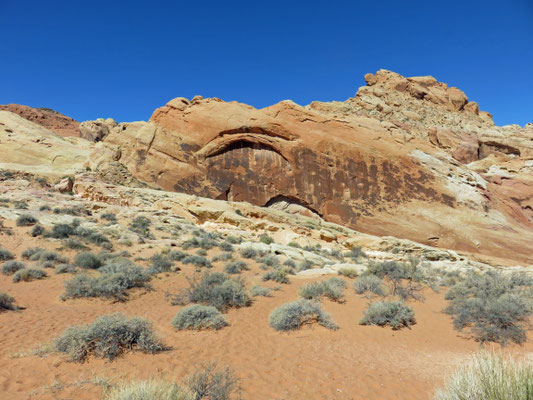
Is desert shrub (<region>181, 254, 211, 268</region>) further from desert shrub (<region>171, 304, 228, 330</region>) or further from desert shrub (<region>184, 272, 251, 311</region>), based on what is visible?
desert shrub (<region>171, 304, 228, 330</region>)

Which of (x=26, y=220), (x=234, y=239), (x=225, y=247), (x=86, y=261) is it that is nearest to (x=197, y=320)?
(x=86, y=261)

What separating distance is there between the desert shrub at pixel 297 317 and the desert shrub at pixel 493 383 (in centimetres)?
394

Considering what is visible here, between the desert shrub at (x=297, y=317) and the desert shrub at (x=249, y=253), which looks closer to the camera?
the desert shrub at (x=297, y=317)

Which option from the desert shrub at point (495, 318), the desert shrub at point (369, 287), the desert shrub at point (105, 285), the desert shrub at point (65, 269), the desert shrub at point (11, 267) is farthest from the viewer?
the desert shrub at point (65, 269)

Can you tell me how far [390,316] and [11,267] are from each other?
38.5 feet

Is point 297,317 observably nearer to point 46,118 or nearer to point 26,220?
point 26,220

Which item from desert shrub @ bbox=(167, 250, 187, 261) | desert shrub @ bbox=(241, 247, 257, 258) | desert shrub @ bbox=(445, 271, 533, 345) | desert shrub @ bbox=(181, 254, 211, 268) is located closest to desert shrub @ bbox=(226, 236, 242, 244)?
desert shrub @ bbox=(241, 247, 257, 258)

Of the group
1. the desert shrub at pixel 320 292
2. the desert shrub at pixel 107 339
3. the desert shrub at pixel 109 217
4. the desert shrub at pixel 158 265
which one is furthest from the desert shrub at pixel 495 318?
the desert shrub at pixel 109 217

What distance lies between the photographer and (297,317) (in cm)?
616

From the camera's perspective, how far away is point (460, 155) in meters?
35.4

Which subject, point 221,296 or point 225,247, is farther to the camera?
point 225,247

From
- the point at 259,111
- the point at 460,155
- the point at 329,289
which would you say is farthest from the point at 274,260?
the point at 460,155

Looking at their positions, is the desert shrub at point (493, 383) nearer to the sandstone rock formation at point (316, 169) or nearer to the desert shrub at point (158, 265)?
the desert shrub at point (158, 265)

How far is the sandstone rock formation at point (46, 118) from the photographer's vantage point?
70.6 m
